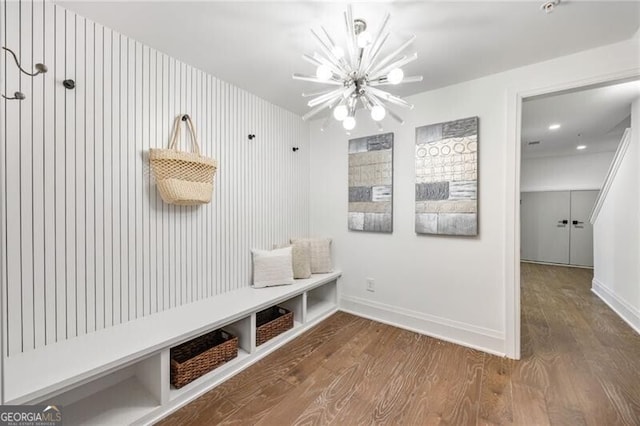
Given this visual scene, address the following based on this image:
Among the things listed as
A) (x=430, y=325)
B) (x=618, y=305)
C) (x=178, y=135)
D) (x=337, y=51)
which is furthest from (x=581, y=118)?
(x=178, y=135)

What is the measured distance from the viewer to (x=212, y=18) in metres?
1.64

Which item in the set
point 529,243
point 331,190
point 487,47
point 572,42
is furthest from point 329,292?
point 529,243

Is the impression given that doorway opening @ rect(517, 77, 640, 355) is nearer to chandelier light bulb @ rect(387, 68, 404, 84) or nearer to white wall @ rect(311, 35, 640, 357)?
white wall @ rect(311, 35, 640, 357)

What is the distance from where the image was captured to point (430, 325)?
2600 mm

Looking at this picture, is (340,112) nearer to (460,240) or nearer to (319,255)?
(460,240)

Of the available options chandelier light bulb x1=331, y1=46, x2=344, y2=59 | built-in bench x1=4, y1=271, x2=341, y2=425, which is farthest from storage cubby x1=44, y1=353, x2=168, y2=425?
chandelier light bulb x1=331, y1=46, x2=344, y2=59

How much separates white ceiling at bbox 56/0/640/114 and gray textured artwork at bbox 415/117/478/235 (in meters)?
0.55

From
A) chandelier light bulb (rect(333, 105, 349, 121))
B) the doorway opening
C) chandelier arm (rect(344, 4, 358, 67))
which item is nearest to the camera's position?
chandelier arm (rect(344, 4, 358, 67))

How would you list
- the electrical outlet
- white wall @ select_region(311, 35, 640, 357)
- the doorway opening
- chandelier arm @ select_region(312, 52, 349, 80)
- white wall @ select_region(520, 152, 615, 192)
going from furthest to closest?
white wall @ select_region(520, 152, 615, 192) → the doorway opening → the electrical outlet → white wall @ select_region(311, 35, 640, 357) → chandelier arm @ select_region(312, 52, 349, 80)

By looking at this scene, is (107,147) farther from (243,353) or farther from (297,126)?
(297,126)

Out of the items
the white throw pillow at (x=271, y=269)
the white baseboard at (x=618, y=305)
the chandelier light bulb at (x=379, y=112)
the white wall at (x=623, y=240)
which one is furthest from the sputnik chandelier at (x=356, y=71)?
the white baseboard at (x=618, y=305)

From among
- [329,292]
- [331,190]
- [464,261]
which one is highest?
[331,190]

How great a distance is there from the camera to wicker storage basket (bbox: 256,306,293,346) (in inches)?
89.4

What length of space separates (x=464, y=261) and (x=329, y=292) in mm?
1564
